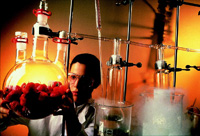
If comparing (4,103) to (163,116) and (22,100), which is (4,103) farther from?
(163,116)

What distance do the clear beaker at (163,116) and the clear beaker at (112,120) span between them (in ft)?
0.46

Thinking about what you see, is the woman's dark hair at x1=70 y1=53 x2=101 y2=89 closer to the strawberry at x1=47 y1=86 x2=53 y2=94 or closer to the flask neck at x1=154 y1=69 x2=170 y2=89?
the flask neck at x1=154 y1=69 x2=170 y2=89

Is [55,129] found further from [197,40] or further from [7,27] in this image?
[197,40]

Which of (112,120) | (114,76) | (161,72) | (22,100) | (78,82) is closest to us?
(22,100)

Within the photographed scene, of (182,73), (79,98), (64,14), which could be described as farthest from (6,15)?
(182,73)

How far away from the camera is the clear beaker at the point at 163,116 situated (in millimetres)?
640

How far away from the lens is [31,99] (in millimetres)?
434

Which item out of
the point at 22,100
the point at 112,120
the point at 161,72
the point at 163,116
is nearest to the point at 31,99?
the point at 22,100

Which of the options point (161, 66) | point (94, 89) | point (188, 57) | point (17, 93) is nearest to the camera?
point (17, 93)

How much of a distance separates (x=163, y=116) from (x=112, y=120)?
223 millimetres

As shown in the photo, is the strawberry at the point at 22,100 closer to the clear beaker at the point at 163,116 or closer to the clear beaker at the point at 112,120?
the clear beaker at the point at 112,120

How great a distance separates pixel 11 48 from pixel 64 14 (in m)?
0.37

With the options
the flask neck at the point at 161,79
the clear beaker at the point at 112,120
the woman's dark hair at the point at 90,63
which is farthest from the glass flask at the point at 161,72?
the woman's dark hair at the point at 90,63

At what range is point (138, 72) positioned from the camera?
1.19 metres
